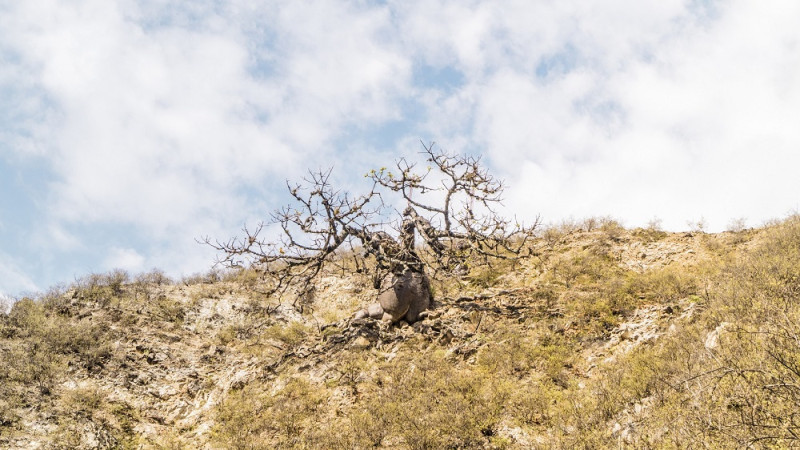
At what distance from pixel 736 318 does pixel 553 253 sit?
288 inches

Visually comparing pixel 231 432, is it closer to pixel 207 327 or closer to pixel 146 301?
pixel 207 327

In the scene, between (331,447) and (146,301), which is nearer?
(331,447)

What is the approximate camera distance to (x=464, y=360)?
1003 centimetres

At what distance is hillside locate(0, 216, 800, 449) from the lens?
21.8 feet

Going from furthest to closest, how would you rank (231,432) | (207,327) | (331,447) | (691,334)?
1. (207,327)
2. (231,432)
3. (691,334)
4. (331,447)

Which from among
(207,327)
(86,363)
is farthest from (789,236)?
(86,363)

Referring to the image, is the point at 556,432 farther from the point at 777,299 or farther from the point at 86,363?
the point at 86,363

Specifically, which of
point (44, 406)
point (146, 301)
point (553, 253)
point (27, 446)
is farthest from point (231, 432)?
point (553, 253)

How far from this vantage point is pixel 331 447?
301 inches

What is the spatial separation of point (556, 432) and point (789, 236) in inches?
310

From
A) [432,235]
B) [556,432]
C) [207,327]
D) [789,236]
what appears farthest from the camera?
[207,327]

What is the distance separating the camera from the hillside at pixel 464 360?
6637mm

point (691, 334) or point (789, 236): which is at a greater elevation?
point (789, 236)

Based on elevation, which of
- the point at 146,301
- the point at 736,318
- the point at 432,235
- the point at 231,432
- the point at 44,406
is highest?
the point at 146,301
